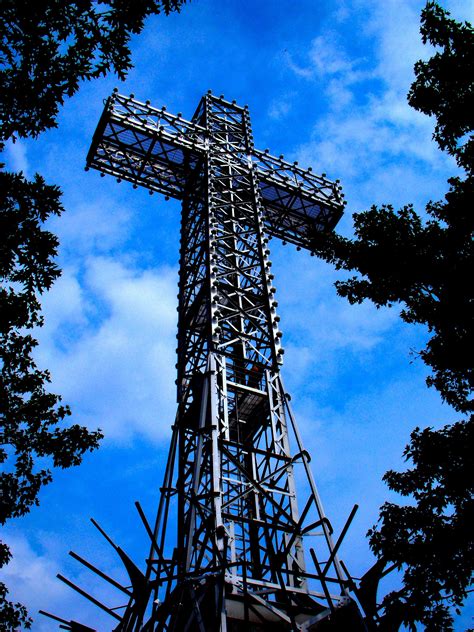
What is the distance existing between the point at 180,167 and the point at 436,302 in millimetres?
9359

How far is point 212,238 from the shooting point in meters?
13.9

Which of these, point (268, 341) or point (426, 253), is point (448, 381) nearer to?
point (426, 253)

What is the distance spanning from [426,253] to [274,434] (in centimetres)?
585

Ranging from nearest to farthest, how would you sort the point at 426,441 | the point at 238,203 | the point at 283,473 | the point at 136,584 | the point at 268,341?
the point at 136,584
the point at 283,473
the point at 426,441
the point at 268,341
the point at 238,203

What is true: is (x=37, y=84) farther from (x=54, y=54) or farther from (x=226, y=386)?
(x=226, y=386)

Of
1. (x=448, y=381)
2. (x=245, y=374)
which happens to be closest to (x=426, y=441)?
(x=448, y=381)

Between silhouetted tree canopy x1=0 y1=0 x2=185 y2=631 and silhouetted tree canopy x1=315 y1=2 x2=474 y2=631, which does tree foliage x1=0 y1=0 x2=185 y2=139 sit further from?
silhouetted tree canopy x1=315 y1=2 x2=474 y2=631

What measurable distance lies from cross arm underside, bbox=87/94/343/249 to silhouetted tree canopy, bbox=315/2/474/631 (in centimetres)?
389

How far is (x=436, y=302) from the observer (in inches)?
508

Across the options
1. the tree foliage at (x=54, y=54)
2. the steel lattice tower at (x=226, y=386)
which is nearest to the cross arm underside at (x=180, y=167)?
the steel lattice tower at (x=226, y=386)

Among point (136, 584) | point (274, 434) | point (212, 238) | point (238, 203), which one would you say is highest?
point (238, 203)

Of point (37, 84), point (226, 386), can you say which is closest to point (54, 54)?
point (37, 84)

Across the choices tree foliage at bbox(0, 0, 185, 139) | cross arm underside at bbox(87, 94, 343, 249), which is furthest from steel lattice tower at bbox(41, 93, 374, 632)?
tree foliage at bbox(0, 0, 185, 139)

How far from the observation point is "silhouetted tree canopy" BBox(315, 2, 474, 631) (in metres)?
9.95
